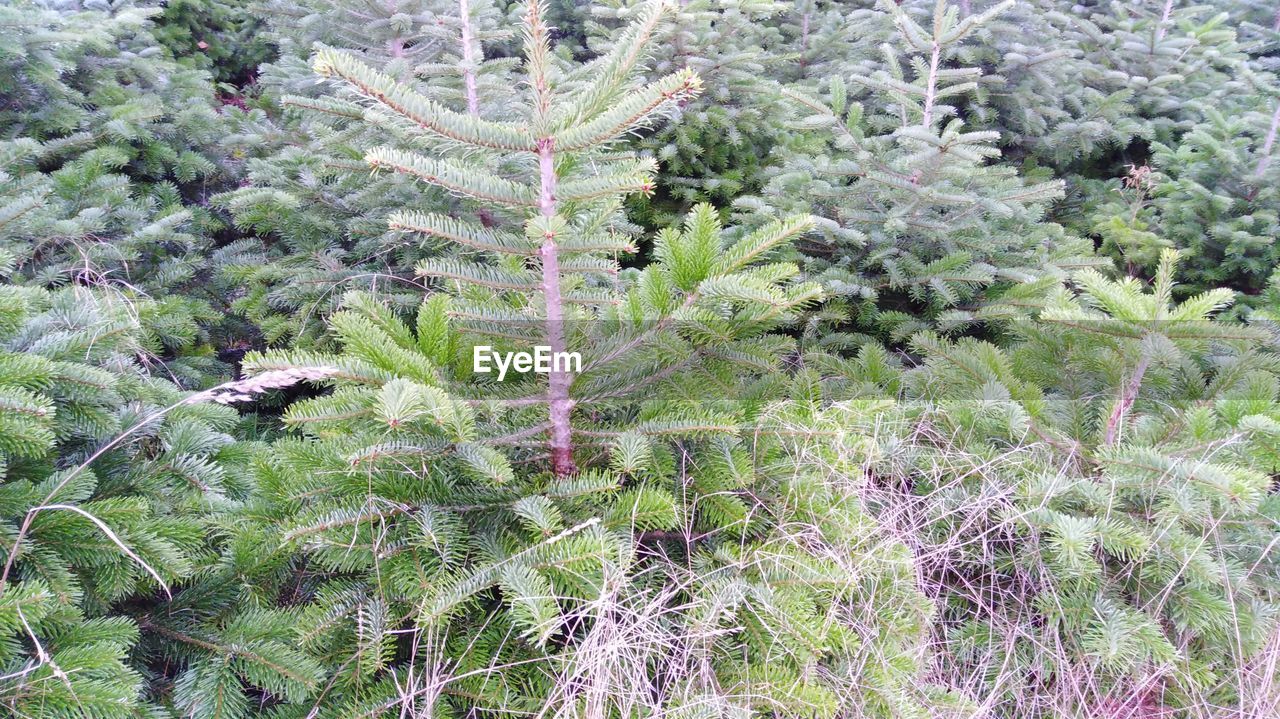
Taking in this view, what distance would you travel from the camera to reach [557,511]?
56.7 inches

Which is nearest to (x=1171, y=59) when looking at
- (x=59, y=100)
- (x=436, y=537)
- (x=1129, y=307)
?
(x=1129, y=307)

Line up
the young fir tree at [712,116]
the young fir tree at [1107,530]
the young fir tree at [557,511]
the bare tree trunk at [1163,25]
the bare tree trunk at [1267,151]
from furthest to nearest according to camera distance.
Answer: the bare tree trunk at [1163,25] → the young fir tree at [712,116] → the bare tree trunk at [1267,151] → the young fir tree at [1107,530] → the young fir tree at [557,511]

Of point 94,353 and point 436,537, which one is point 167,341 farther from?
point 436,537

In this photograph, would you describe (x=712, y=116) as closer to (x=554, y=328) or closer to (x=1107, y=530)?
(x=554, y=328)

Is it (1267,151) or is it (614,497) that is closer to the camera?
(614,497)

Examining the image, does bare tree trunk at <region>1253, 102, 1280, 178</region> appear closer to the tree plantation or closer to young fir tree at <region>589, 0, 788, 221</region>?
the tree plantation

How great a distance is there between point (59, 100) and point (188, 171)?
2.31ft

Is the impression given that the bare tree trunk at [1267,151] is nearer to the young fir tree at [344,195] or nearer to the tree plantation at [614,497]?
the tree plantation at [614,497]

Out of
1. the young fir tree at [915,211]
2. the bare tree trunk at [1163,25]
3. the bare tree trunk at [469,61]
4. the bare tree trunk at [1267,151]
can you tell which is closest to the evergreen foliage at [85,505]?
the bare tree trunk at [469,61]

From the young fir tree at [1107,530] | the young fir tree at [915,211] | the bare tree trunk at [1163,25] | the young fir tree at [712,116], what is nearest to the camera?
the young fir tree at [1107,530]

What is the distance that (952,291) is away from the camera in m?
3.26

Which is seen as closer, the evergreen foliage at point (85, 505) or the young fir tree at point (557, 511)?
the evergreen foliage at point (85, 505)

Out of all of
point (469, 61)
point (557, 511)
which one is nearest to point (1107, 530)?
point (557, 511)

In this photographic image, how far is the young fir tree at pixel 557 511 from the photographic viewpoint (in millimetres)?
1341
